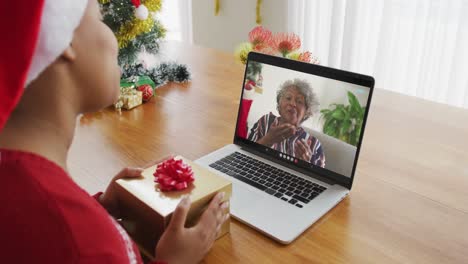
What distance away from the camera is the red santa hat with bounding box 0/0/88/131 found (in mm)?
471

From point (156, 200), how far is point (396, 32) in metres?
1.85

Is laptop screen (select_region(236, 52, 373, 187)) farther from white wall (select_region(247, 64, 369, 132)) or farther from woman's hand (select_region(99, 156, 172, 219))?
woman's hand (select_region(99, 156, 172, 219))

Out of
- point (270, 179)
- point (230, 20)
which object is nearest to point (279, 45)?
point (270, 179)

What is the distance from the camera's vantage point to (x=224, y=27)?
3.13 meters

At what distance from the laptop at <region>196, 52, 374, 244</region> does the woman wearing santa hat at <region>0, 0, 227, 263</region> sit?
1.06ft

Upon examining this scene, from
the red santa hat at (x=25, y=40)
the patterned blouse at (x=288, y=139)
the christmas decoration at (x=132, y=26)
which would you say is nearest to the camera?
the red santa hat at (x=25, y=40)

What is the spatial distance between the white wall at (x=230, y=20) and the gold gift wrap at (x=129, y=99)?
156 cm

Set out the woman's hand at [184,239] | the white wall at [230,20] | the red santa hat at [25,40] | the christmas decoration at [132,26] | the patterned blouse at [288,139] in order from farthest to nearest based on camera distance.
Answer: the white wall at [230,20] < the christmas decoration at [132,26] < the patterned blouse at [288,139] < the woman's hand at [184,239] < the red santa hat at [25,40]

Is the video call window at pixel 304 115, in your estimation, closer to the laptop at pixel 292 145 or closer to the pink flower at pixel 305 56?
the laptop at pixel 292 145

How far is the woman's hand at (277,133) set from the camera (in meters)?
1.00

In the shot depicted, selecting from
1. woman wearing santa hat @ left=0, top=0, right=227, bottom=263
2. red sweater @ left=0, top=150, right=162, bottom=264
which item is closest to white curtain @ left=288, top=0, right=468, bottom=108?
woman wearing santa hat @ left=0, top=0, right=227, bottom=263

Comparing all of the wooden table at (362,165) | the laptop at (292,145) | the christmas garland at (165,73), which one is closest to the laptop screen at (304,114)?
the laptop at (292,145)

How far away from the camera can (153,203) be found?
0.75 metres

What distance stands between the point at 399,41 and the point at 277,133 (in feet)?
4.88
